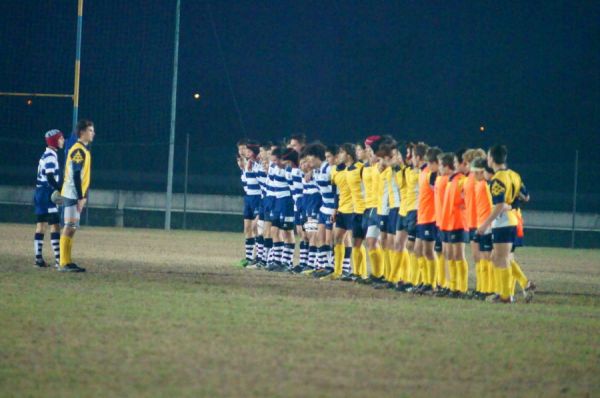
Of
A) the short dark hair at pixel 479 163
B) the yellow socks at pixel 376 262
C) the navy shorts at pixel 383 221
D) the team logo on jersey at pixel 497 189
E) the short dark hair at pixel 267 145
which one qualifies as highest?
the short dark hair at pixel 267 145

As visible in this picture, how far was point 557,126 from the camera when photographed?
5609 cm

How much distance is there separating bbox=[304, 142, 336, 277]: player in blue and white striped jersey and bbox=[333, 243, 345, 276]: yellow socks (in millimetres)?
277

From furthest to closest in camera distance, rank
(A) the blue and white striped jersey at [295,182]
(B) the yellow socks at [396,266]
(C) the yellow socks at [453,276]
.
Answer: (A) the blue and white striped jersey at [295,182]
(B) the yellow socks at [396,266]
(C) the yellow socks at [453,276]

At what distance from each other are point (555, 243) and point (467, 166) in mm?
19863

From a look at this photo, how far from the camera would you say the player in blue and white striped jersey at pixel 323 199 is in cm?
1881

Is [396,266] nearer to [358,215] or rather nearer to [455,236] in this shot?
[358,215]

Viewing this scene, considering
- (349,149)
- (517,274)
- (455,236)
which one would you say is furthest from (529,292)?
(349,149)

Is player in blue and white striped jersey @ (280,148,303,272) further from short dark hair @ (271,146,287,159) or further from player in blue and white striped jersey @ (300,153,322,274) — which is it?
player in blue and white striped jersey @ (300,153,322,274)

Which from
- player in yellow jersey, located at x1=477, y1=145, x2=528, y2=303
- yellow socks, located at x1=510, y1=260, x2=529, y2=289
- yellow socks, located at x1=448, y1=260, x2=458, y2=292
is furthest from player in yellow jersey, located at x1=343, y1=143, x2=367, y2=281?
player in yellow jersey, located at x1=477, y1=145, x2=528, y2=303

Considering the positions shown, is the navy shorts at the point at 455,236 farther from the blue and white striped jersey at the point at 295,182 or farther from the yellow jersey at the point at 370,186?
the blue and white striped jersey at the point at 295,182

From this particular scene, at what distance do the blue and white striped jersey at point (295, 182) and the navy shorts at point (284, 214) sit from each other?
0.14 meters

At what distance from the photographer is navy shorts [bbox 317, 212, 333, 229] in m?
18.9

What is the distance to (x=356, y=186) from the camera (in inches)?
715

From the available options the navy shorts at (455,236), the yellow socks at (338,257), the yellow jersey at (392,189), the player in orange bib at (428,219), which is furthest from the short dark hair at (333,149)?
the navy shorts at (455,236)
